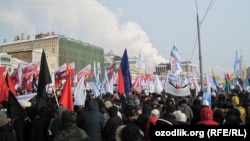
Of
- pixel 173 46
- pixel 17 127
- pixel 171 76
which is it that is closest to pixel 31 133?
pixel 17 127

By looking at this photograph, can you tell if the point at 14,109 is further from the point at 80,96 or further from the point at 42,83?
the point at 80,96

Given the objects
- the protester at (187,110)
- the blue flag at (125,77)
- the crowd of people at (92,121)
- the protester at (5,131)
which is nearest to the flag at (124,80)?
the blue flag at (125,77)

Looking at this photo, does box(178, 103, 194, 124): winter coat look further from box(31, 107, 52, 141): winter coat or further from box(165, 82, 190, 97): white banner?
box(165, 82, 190, 97): white banner

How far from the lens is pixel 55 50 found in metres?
91.4

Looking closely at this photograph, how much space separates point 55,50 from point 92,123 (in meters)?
86.7

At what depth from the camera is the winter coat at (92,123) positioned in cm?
656

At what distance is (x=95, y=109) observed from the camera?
6664 millimetres

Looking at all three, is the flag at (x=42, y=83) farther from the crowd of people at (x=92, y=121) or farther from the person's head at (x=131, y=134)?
the person's head at (x=131, y=134)

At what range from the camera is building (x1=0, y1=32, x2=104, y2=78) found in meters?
85.4

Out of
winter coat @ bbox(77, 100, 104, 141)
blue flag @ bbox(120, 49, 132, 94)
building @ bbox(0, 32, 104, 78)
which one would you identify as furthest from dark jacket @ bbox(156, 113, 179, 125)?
building @ bbox(0, 32, 104, 78)

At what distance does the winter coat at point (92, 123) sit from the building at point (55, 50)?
7670cm

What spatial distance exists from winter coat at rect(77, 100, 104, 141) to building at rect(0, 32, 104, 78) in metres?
76.7

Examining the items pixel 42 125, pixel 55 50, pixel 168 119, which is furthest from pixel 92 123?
pixel 55 50

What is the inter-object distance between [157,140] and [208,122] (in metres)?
1.94
